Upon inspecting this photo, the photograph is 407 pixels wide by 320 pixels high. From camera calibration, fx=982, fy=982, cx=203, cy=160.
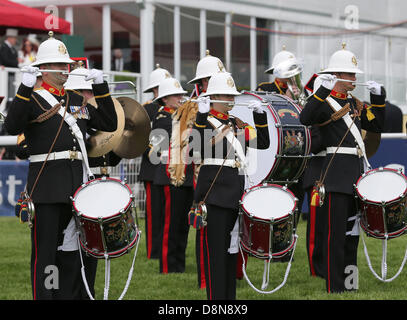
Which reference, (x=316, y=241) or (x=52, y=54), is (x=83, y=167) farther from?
(x=316, y=241)

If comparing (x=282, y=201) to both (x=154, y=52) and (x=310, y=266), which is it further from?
(x=154, y=52)

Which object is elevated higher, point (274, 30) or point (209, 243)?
point (274, 30)

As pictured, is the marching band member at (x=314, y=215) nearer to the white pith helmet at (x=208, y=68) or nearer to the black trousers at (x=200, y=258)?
the white pith helmet at (x=208, y=68)

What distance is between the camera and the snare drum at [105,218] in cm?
661

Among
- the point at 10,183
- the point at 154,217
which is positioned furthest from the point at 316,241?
the point at 10,183

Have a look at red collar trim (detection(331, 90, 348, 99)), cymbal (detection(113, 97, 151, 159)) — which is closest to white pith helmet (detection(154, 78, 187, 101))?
cymbal (detection(113, 97, 151, 159))

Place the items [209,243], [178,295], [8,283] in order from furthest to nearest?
[8,283] < [178,295] < [209,243]

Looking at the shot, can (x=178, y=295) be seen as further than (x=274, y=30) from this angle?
No

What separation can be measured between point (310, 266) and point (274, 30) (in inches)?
386

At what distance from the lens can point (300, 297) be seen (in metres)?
8.17

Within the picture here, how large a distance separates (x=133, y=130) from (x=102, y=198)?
1204mm

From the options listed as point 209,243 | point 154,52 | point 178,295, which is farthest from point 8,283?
point 154,52

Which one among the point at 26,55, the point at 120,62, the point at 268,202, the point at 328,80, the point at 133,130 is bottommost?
the point at 268,202

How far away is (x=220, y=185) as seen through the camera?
23.6 ft
